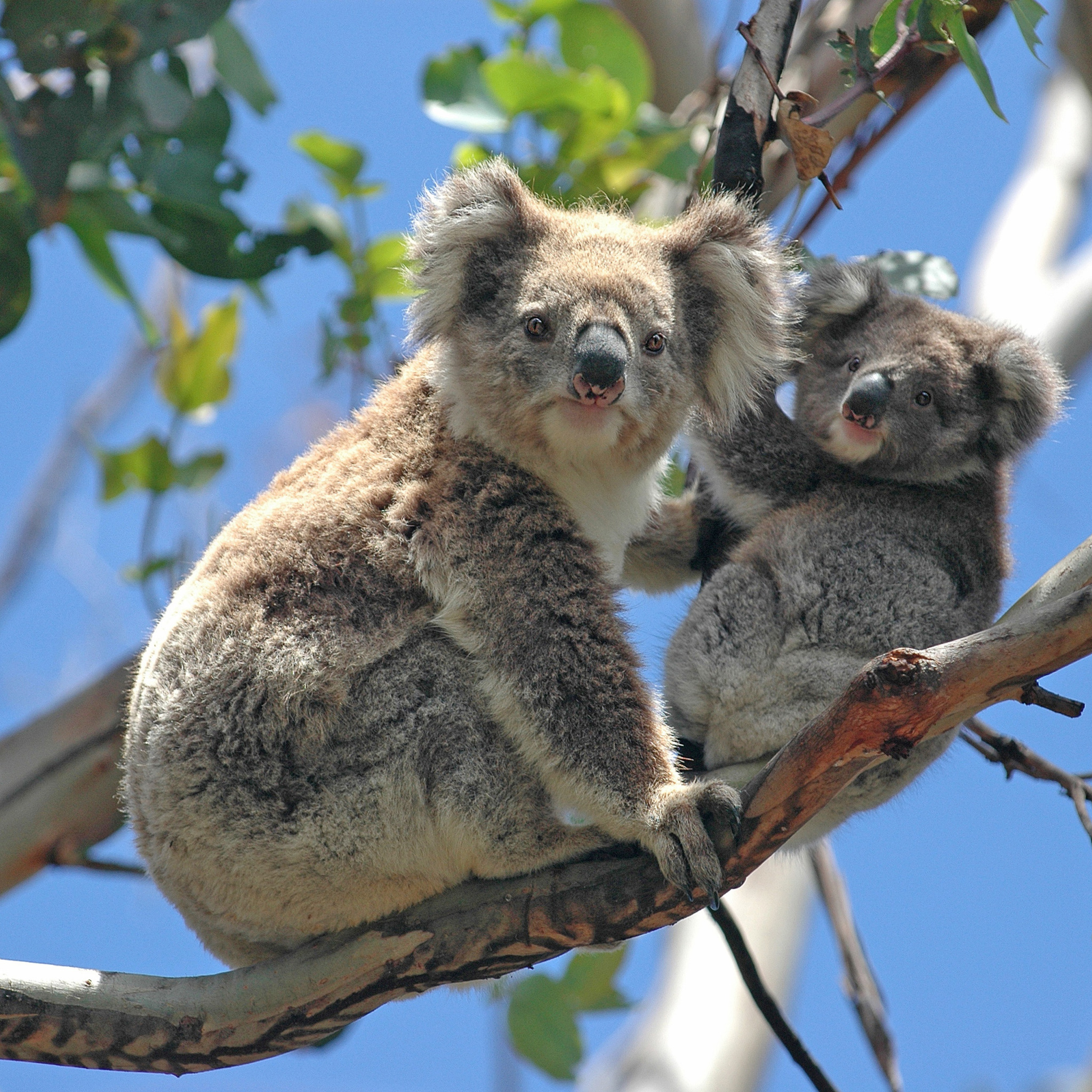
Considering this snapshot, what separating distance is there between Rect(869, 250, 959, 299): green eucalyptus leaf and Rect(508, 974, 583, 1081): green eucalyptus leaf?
2.48 meters

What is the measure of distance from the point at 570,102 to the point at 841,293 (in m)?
1.32

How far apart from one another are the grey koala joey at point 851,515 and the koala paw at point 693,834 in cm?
46

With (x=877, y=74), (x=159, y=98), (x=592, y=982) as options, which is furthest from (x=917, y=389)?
(x=159, y=98)

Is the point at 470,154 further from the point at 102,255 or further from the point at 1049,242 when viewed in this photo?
the point at 1049,242

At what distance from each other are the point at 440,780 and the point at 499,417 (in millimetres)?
891

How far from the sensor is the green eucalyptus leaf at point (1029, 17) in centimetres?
238

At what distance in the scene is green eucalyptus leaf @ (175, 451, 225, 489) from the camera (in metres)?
4.64

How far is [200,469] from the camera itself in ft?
15.3

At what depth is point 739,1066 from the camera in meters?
7.91

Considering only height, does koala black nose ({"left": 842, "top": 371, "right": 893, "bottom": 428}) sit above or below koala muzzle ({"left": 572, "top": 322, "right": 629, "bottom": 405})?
above

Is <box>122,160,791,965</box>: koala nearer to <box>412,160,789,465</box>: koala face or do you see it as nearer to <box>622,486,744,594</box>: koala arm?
<box>412,160,789,465</box>: koala face

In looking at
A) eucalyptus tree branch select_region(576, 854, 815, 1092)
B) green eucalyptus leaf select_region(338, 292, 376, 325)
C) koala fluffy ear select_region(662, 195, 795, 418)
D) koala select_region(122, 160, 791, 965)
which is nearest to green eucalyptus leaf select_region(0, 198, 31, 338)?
green eucalyptus leaf select_region(338, 292, 376, 325)

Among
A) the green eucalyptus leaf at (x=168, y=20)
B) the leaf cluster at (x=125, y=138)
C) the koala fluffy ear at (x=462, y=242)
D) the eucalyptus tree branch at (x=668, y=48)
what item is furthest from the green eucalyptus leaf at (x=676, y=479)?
the eucalyptus tree branch at (x=668, y=48)

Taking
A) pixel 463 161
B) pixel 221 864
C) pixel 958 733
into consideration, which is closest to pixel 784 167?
pixel 463 161
